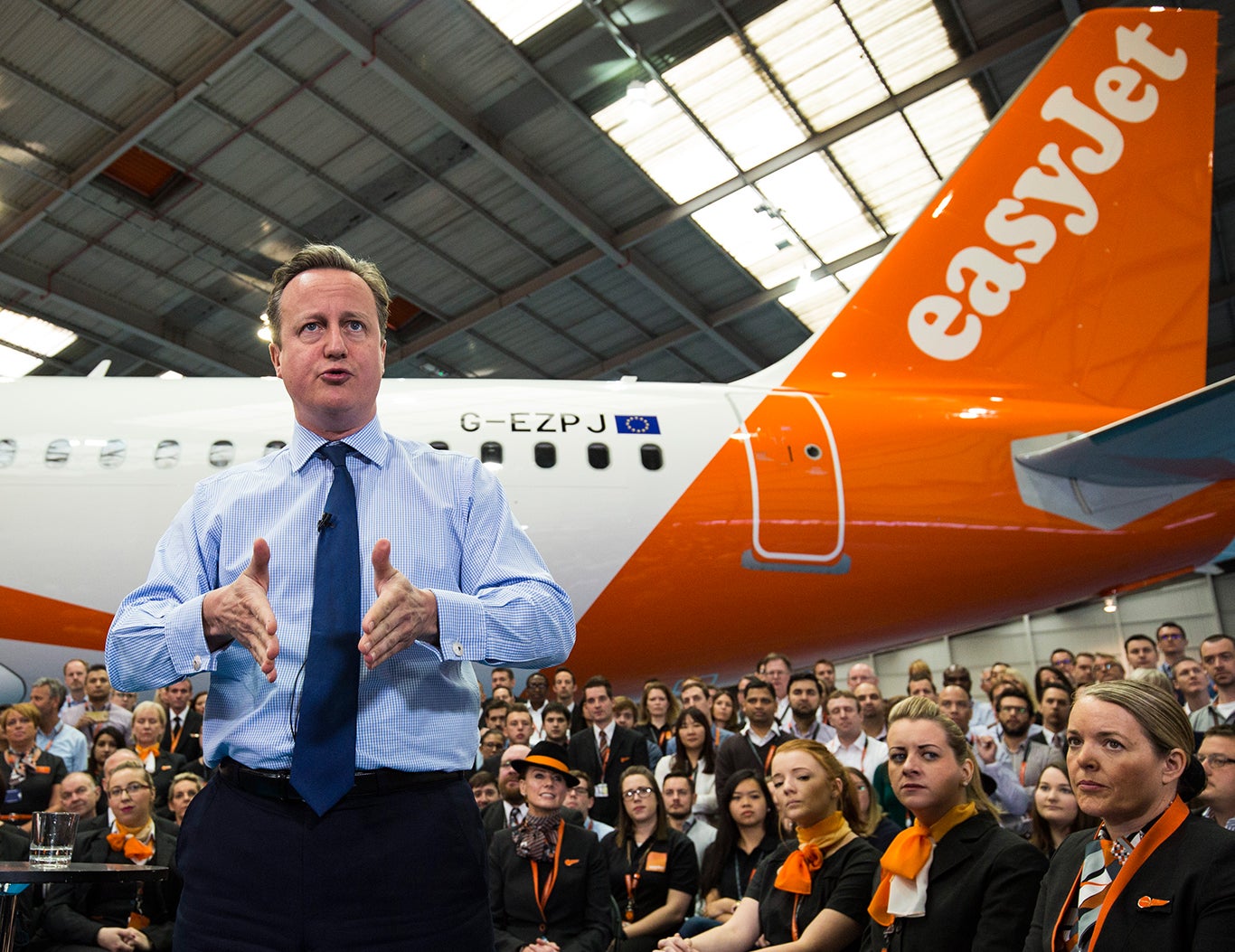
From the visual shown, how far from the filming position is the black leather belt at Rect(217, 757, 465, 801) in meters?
1.69

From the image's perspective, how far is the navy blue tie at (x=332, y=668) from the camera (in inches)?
65.1

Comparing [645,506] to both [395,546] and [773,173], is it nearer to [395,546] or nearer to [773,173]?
[395,546]

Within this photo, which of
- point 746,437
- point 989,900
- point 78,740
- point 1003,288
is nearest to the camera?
point 989,900

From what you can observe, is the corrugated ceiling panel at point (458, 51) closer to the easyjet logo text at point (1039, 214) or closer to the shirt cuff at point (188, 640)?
the easyjet logo text at point (1039, 214)

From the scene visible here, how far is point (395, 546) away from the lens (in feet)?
6.19

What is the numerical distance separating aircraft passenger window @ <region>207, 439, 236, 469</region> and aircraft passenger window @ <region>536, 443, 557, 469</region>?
216 centimetres

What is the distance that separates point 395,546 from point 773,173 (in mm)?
14217

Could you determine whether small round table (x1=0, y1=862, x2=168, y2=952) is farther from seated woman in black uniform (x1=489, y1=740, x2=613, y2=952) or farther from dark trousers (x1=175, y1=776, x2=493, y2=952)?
seated woman in black uniform (x1=489, y1=740, x2=613, y2=952)

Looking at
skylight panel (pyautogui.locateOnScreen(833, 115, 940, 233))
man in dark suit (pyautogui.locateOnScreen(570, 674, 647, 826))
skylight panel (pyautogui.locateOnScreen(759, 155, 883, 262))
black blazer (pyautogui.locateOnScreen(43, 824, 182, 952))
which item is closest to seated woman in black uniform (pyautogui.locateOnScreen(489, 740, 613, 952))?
man in dark suit (pyautogui.locateOnScreen(570, 674, 647, 826))

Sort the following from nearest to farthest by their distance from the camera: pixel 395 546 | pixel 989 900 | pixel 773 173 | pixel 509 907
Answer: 1. pixel 395 546
2. pixel 989 900
3. pixel 509 907
4. pixel 773 173

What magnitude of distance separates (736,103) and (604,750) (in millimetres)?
9234

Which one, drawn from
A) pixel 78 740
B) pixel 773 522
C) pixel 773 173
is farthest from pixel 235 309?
pixel 773 522

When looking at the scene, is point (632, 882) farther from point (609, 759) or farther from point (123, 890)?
point (123, 890)

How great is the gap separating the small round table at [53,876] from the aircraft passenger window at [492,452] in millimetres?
4532
